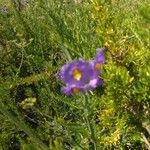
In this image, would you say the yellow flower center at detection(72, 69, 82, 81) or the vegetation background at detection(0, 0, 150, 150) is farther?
the vegetation background at detection(0, 0, 150, 150)

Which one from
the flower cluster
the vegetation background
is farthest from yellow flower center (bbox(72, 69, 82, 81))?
the vegetation background

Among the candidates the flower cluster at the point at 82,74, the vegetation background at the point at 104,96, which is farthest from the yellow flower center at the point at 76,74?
the vegetation background at the point at 104,96

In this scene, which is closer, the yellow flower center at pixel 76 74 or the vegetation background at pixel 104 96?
the yellow flower center at pixel 76 74

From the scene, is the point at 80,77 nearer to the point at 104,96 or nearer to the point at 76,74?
the point at 76,74

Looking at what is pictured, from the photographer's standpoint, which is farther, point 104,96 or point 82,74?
point 104,96

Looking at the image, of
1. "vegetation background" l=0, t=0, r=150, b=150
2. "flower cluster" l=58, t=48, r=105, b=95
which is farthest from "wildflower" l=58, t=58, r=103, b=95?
"vegetation background" l=0, t=0, r=150, b=150

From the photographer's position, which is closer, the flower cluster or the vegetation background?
the flower cluster

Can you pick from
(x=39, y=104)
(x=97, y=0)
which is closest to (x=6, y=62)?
(x=39, y=104)

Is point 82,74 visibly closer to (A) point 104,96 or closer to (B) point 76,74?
(B) point 76,74

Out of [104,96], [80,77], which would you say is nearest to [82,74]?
[80,77]

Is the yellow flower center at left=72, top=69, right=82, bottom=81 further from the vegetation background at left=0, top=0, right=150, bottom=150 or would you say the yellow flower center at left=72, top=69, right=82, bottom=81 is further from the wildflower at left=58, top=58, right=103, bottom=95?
the vegetation background at left=0, top=0, right=150, bottom=150

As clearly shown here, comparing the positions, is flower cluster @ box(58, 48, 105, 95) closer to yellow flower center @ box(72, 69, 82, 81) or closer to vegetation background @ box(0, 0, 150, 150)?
yellow flower center @ box(72, 69, 82, 81)

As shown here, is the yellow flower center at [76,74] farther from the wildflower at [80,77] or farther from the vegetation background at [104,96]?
the vegetation background at [104,96]
